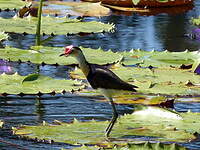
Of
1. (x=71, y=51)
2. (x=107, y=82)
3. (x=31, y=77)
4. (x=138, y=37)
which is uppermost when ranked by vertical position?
(x=71, y=51)

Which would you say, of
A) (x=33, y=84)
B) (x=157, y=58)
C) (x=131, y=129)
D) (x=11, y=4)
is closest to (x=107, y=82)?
(x=131, y=129)

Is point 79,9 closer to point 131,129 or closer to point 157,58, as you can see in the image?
point 157,58

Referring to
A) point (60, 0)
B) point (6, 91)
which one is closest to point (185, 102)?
point (6, 91)

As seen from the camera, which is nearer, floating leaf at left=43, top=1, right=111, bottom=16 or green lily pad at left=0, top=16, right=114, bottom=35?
green lily pad at left=0, top=16, right=114, bottom=35

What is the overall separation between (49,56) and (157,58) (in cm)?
76

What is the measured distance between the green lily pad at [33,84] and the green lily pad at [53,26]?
1402mm

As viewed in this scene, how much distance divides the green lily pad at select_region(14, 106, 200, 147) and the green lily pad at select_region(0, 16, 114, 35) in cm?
232

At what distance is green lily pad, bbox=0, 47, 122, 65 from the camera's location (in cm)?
522

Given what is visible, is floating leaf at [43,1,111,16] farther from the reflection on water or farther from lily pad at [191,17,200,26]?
lily pad at [191,17,200,26]

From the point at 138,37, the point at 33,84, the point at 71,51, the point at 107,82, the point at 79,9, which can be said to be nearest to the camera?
the point at 107,82

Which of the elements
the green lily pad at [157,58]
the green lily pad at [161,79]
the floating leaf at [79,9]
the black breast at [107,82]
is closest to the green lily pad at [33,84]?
the green lily pad at [161,79]

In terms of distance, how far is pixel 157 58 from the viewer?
525 centimetres

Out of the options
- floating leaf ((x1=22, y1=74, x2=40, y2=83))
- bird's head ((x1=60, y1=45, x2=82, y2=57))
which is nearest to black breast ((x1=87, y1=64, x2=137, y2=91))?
bird's head ((x1=60, y1=45, x2=82, y2=57))

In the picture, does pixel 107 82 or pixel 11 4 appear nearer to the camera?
pixel 107 82
